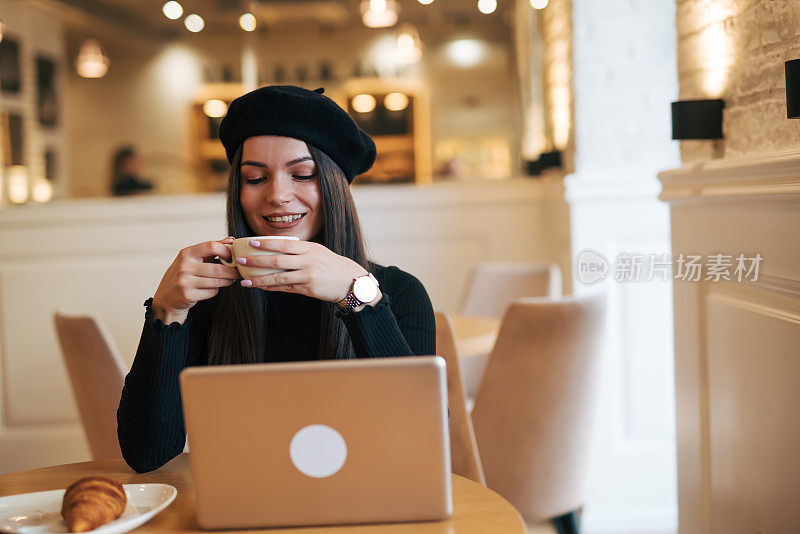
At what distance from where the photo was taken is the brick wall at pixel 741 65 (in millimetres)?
1636

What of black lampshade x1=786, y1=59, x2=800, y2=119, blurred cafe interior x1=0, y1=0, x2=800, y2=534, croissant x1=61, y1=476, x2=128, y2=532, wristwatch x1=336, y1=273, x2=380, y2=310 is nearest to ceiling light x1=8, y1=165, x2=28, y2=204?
Answer: blurred cafe interior x1=0, y1=0, x2=800, y2=534

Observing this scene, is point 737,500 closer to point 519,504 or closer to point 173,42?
point 519,504

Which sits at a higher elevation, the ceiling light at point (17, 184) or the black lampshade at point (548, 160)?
the ceiling light at point (17, 184)

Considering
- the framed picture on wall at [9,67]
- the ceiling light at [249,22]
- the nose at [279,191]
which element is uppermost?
the framed picture on wall at [9,67]

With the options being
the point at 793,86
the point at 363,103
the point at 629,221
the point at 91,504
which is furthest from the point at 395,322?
the point at 363,103

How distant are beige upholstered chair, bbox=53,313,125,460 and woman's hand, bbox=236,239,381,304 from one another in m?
1.32

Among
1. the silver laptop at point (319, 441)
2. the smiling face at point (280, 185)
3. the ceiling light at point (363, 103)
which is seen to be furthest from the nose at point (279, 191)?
the ceiling light at point (363, 103)

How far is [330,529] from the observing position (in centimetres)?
94

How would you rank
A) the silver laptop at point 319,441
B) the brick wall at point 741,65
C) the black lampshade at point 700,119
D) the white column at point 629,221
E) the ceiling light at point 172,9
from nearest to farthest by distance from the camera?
the silver laptop at point 319,441 < the brick wall at point 741,65 < the black lampshade at point 700,119 < the white column at point 629,221 < the ceiling light at point 172,9

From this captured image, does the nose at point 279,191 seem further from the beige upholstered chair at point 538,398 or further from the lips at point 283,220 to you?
the beige upholstered chair at point 538,398

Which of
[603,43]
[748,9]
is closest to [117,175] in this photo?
[603,43]

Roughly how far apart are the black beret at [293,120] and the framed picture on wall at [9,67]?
5.92m

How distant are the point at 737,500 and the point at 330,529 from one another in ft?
4.28

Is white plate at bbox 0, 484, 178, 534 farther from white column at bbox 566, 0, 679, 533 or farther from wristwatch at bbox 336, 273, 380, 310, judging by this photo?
white column at bbox 566, 0, 679, 533
